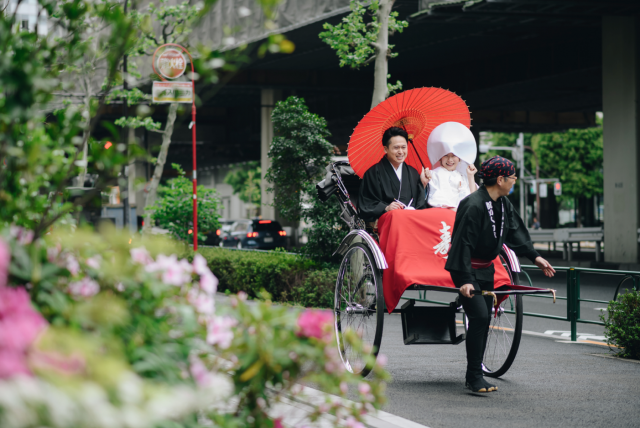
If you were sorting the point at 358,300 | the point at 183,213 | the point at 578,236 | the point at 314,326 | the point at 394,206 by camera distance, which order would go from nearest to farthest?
the point at 314,326, the point at 394,206, the point at 358,300, the point at 183,213, the point at 578,236

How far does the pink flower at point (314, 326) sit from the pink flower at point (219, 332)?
0.24m

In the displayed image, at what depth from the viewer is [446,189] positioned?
7.39 m

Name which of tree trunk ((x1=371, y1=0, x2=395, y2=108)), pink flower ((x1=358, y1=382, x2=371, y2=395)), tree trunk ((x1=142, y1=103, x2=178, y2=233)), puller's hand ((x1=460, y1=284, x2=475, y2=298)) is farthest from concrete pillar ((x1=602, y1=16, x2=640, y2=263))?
pink flower ((x1=358, y1=382, x2=371, y2=395))

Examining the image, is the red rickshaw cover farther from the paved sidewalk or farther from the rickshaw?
the paved sidewalk

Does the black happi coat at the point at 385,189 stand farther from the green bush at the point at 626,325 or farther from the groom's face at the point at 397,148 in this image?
the green bush at the point at 626,325

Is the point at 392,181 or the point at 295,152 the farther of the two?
the point at 295,152

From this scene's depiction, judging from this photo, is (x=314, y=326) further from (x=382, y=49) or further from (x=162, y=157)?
(x=162, y=157)

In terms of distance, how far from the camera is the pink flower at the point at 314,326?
2.43 meters

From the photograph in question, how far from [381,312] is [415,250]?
2.24 feet

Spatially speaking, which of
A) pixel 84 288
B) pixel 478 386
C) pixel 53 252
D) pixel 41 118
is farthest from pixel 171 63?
pixel 84 288

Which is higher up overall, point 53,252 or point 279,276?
point 53,252

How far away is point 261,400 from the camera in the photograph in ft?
8.70

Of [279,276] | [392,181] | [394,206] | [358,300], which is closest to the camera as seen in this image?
[394,206]

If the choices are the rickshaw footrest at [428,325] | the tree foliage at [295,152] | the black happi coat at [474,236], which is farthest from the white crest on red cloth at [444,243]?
the tree foliage at [295,152]
